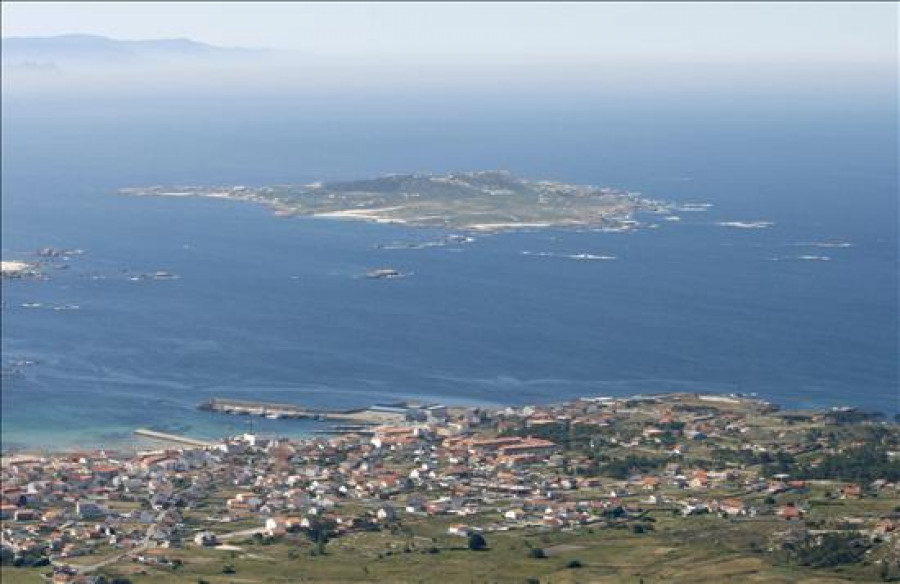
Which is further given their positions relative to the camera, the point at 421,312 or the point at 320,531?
the point at 421,312

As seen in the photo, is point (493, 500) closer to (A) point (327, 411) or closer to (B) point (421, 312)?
(A) point (327, 411)

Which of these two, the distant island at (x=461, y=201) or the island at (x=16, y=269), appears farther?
the distant island at (x=461, y=201)

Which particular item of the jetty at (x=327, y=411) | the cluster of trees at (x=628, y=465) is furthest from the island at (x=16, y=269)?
the cluster of trees at (x=628, y=465)

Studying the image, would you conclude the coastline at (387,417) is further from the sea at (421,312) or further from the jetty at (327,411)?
the sea at (421,312)

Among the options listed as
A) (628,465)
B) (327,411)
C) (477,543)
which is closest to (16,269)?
(327,411)

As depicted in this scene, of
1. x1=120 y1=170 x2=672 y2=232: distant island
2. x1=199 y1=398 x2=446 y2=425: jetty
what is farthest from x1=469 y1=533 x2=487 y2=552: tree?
x1=120 y1=170 x2=672 y2=232: distant island

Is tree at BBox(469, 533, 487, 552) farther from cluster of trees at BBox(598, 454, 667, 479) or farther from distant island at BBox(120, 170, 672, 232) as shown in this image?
distant island at BBox(120, 170, 672, 232)
